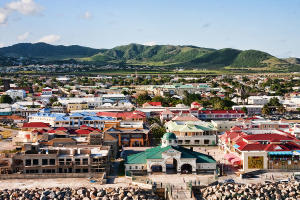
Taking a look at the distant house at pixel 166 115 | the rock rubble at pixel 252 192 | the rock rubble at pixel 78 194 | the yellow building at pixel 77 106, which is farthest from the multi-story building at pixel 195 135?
the yellow building at pixel 77 106

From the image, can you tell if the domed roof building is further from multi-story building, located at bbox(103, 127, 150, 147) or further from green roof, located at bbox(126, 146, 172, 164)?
multi-story building, located at bbox(103, 127, 150, 147)

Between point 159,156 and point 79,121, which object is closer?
point 159,156

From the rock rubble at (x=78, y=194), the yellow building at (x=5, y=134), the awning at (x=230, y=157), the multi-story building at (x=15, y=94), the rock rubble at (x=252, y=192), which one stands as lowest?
the rock rubble at (x=252, y=192)

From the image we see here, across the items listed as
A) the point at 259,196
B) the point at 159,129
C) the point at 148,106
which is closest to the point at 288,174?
the point at 259,196

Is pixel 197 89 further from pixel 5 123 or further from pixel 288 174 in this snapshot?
pixel 288 174

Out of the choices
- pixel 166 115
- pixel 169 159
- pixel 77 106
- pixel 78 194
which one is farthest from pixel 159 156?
pixel 77 106

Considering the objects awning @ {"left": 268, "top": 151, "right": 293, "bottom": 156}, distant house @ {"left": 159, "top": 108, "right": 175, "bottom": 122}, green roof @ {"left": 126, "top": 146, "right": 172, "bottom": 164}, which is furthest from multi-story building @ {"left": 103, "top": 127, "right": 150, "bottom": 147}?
distant house @ {"left": 159, "top": 108, "right": 175, "bottom": 122}

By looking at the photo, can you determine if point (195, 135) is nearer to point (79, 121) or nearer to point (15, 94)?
point (79, 121)

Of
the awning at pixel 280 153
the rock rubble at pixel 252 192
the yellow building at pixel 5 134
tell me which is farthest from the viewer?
the yellow building at pixel 5 134

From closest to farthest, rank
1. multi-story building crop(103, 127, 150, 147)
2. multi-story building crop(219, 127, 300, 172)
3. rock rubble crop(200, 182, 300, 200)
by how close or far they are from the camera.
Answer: rock rubble crop(200, 182, 300, 200) → multi-story building crop(219, 127, 300, 172) → multi-story building crop(103, 127, 150, 147)

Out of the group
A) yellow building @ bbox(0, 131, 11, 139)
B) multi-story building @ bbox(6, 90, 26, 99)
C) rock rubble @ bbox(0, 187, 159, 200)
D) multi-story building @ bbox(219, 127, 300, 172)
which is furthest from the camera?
multi-story building @ bbox(6, 90, 26, 99)

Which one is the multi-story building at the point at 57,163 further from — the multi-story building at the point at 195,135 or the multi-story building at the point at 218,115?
the multi-story building at the point at 218,115
